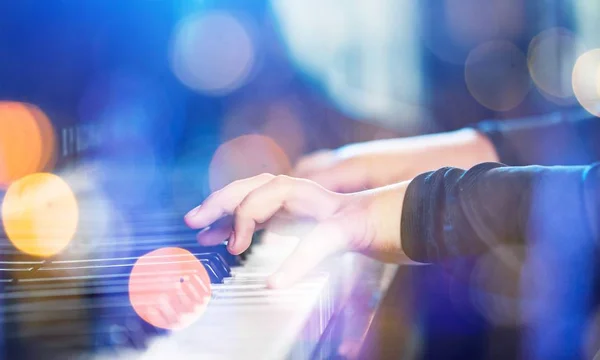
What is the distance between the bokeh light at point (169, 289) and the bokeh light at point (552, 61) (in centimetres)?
236

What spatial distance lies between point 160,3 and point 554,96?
6.40 feet

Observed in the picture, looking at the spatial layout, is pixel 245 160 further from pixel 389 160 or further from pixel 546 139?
pixel 546 139

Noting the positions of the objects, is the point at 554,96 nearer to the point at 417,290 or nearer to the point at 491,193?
the point at 417,290

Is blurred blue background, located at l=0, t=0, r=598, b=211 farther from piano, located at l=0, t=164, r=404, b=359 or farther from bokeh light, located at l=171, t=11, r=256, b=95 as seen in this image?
piano, located at l=0, t=164, r=404, b=359

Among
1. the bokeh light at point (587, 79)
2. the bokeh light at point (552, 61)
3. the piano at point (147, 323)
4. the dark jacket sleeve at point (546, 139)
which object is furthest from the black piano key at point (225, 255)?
the bokeh light at point (587, 79)

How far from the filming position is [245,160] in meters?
1.49

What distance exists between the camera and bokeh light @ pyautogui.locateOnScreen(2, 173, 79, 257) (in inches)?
28.1

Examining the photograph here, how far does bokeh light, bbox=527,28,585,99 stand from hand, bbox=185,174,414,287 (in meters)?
2.21

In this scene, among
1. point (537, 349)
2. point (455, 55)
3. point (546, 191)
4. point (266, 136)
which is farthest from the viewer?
A: point (455, 55)

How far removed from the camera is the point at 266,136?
70.1 inches

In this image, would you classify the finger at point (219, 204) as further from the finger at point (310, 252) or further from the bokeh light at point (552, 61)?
the bokeh light at point (552, 61)

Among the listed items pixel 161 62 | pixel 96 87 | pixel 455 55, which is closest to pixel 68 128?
pixel 96 87

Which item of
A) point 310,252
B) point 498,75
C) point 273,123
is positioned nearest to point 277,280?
→ point 310,252

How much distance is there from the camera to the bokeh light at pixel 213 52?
151cm
